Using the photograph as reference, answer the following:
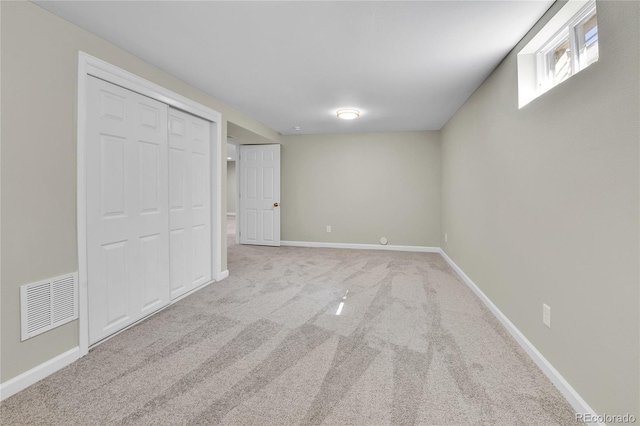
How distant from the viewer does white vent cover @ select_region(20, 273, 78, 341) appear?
69.7 inches

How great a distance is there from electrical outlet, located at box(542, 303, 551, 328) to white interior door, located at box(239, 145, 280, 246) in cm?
482

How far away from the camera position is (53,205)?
6.28 ft

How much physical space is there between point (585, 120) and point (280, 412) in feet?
7.32

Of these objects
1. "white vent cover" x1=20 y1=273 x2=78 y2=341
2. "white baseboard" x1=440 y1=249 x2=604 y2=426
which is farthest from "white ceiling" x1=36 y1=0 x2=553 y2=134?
"white baseboard" x1=440 y1=249 x2=604 y2=426

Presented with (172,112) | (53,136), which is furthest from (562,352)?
(172,112)

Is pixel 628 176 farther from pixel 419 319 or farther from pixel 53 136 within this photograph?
pixel 53 136

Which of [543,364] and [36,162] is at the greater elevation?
[36,162]

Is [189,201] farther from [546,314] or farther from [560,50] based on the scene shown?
[560,50]

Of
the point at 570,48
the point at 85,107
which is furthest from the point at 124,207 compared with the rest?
the point at 570,48

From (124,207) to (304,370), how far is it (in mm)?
1977

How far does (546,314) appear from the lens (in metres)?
1.87

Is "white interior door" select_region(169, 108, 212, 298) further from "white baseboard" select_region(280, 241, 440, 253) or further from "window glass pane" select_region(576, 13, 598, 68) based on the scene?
"window glass pane" select_region(576, 13, 598, 68)

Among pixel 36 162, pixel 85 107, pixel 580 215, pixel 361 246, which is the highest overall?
pixel 85 107

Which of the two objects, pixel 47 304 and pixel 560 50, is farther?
pixel 560 50
